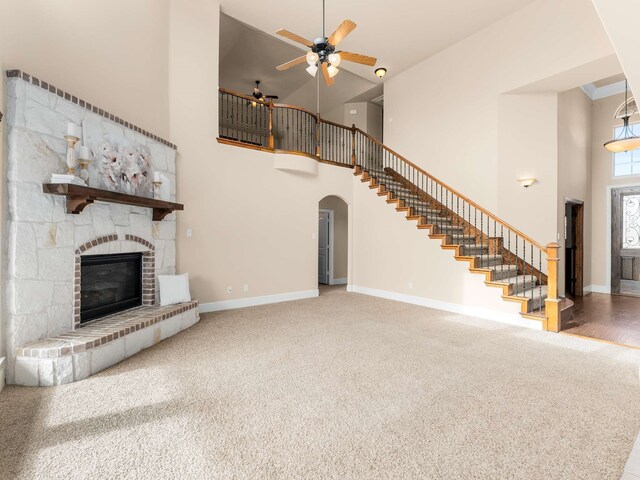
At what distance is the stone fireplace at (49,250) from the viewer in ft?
9.29

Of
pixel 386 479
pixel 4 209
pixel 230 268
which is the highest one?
pixel 4 209

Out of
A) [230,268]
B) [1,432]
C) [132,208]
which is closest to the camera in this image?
[1,432]

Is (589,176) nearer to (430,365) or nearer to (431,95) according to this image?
(431,95)

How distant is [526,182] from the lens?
6320 millimetres

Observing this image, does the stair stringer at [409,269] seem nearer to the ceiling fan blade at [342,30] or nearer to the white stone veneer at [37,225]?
the ceiling fan blade at [342,30]

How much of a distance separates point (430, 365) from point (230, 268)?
384 centimetres

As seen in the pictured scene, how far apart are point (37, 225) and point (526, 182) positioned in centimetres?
757

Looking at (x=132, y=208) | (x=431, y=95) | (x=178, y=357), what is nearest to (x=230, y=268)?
(x=132, y=208)

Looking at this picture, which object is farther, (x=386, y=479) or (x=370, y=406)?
(x=370, y=406)

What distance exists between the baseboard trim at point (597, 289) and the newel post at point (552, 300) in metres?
4.57

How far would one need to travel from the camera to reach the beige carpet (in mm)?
1842

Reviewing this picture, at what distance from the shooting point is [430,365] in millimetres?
3281

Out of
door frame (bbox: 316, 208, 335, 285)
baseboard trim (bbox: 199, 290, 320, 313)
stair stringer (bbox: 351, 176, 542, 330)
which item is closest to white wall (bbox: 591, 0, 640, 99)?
stair stringer (bbox: 351, 176, 542, 330)

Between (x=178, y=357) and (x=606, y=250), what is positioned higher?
(x=606, y=250)
